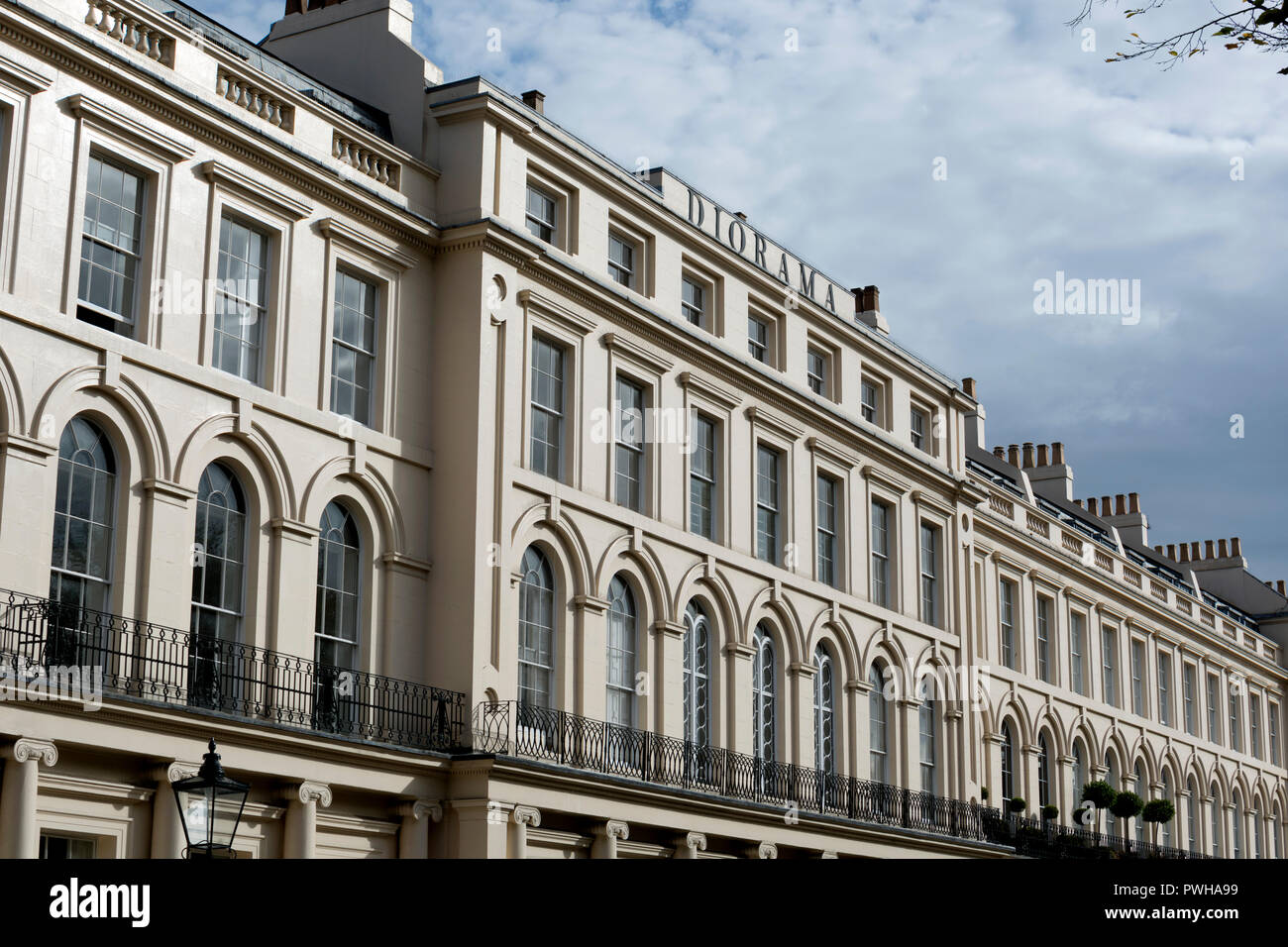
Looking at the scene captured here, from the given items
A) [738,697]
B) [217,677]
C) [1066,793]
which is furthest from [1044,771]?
[217,677]

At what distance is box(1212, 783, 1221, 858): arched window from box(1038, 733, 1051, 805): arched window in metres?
11.2

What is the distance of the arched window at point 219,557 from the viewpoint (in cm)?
2112

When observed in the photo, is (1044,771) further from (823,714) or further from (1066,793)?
(823,714)

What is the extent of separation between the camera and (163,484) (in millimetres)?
20391

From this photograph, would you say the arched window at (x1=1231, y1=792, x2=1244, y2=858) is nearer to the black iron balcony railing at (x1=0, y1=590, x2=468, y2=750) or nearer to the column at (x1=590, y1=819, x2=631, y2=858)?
the column at (x1=590, y1=819, x2=631, y2=858)

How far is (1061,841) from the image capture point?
3966 cm

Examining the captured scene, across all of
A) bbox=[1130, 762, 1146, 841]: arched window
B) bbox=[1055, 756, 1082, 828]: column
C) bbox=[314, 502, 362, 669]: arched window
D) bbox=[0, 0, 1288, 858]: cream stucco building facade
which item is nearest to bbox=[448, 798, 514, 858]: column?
bbox=[0, 0, 1288, 858]: cream stucco building facade

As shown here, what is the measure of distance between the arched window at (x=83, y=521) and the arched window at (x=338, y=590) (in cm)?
343

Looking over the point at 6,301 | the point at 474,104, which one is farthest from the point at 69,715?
the point at 474,104

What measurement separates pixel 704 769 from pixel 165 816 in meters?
10.8

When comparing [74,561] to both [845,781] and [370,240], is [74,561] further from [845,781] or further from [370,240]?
[845,781]

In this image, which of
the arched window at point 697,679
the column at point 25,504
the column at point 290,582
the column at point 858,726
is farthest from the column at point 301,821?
the column at point 858,726

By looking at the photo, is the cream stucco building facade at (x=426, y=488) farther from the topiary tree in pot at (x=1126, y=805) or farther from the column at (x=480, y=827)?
the topiary tree in pot at (x=1126, y=805)
